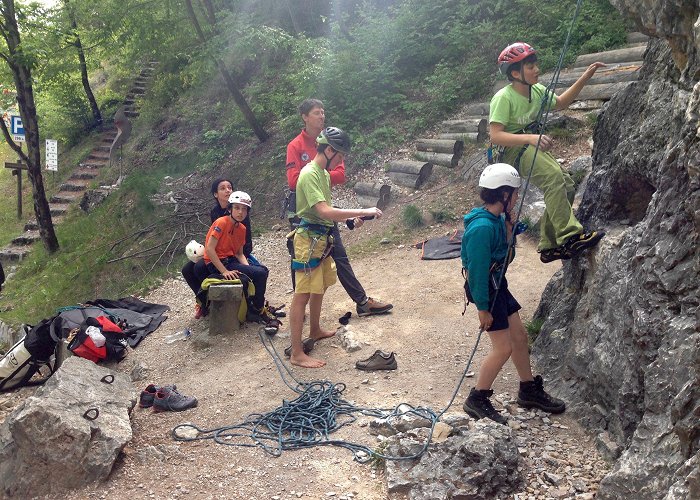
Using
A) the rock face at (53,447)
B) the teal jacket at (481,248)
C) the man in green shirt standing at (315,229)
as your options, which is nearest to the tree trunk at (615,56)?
the man in green shirt standing at (315,229)

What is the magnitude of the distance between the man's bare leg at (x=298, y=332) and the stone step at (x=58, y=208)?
13264 millimetres

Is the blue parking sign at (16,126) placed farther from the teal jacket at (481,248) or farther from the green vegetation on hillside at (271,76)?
the teal jacket at (481,248)

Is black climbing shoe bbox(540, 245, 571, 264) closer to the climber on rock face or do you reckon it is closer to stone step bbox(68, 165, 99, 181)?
the climber on rock face

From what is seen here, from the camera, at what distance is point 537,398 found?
4.52 metres

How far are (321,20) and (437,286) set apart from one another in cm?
1098

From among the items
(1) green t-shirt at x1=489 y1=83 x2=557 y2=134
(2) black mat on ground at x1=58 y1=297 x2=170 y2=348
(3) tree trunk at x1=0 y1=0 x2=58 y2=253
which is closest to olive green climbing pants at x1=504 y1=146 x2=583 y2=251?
(1) green t-shirt at x1=489 y1=83 x2=557 y2=134

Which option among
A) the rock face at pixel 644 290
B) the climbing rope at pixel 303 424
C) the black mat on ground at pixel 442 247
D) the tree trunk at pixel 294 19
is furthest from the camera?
the tree trunk at pixel 294 19

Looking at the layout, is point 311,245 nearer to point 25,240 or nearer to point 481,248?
point 481,248

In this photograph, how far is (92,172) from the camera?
18.8m

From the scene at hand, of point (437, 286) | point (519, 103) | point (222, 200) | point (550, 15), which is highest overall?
point (550, 15)

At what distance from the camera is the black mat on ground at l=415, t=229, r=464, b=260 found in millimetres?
8422

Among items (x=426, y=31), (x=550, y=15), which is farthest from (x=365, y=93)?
(x=550, y=15)

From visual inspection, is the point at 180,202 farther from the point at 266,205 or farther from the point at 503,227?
the point at 503,227

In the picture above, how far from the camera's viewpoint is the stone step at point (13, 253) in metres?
15.4
